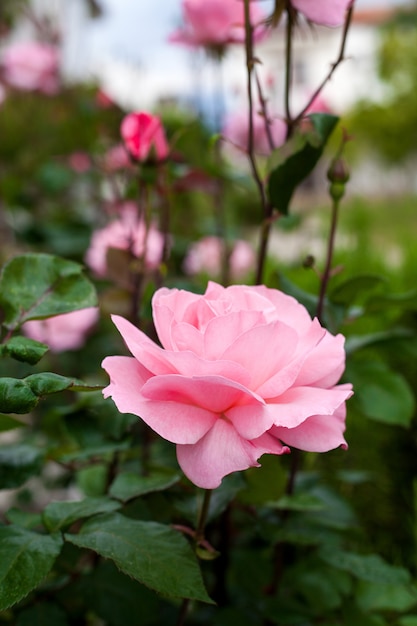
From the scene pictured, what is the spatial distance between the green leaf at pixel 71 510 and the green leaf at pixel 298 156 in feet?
0.68

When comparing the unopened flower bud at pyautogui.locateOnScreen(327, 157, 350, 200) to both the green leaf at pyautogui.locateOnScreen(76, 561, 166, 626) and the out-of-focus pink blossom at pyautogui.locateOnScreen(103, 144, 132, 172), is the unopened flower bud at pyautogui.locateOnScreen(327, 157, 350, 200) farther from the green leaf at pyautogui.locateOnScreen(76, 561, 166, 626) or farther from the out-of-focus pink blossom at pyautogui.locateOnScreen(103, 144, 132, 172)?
the out-of-focus pink blossom at pyautogui.locateOnScreen(103, 144, 132, 172)

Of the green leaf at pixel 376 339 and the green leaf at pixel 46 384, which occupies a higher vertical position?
the green leaf at pixel 46 384

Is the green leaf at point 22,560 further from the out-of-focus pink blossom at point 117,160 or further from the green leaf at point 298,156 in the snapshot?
the out-of-focus pink blossom at point 117,160

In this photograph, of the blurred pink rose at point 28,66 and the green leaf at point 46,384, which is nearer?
the green leaf at point 46,384

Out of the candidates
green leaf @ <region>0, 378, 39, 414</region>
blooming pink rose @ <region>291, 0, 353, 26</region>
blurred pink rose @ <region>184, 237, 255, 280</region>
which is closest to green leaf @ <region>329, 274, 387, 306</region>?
blooming pink rose @ <region>291, 0, 353, 26</region>

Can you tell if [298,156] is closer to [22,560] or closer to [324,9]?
[324,9]

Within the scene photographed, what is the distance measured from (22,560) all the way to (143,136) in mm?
324

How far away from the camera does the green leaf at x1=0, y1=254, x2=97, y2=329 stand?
1.26ft

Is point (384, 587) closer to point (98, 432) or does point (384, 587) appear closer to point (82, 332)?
point (98, 432)

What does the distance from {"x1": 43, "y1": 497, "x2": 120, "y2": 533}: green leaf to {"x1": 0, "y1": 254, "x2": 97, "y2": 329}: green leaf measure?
104 millimetres

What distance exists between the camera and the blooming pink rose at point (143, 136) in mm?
506

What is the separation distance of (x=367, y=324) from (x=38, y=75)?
31.2 inches

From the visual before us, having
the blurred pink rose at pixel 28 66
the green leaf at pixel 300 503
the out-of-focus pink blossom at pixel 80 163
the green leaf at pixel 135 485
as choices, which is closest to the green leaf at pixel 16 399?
the green leaf at pixel 135 485

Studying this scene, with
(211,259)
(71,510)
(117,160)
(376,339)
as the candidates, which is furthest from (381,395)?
(211,259)
